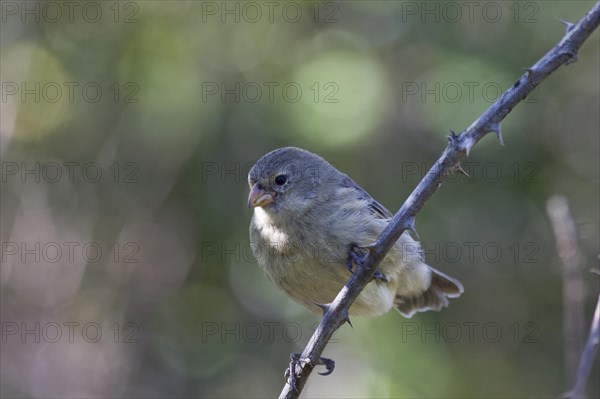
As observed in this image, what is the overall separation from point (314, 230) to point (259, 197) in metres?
0.52

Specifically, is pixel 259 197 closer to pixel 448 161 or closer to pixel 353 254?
pixel 353 254

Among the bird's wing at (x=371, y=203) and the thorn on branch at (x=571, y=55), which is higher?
the thorn on branch at (x=571, y=55)

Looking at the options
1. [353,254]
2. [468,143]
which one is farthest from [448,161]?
[353,254]

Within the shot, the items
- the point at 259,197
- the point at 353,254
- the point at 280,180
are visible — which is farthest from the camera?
the point at 280,180

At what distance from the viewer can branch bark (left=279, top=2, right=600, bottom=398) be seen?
289 centimetres

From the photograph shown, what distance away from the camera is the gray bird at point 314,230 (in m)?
5.27

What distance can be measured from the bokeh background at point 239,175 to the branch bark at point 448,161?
3574 millimetres

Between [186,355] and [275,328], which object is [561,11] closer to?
[275,328]

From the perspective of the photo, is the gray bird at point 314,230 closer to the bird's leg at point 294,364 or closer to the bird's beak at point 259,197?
the bird's beak at point 259,197

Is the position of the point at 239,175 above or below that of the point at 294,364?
above

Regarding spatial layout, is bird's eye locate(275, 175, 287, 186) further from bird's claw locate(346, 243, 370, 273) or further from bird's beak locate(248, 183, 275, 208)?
bird's claw locate(346, 243, 370, 273)

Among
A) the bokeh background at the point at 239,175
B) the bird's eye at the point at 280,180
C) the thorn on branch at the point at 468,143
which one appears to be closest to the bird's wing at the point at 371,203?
the bird's eye at the point at 280,180

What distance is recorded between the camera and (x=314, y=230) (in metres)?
5.31

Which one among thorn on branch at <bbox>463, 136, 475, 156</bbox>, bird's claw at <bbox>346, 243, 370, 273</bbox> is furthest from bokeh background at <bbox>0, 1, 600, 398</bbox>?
thorn on branch at <bbox>463, 136, 475, 156</bbox>
